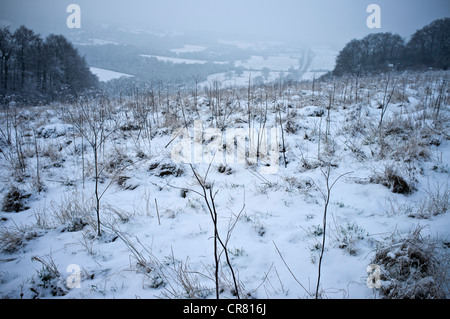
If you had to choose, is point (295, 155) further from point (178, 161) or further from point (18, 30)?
point (18, 30)

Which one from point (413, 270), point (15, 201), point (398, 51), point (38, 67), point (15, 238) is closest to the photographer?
point (413, 270)

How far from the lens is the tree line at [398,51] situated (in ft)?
68.6

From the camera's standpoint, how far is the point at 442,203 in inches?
79.7

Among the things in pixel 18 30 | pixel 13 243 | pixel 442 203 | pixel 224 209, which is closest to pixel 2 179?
pixel 13 243

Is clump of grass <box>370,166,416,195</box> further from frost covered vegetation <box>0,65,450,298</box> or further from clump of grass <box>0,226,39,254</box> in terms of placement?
clump of grass <box>0,226,39,254</box>

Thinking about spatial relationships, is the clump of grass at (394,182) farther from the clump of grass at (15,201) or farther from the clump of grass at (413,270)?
the clump of grass at (15,201)

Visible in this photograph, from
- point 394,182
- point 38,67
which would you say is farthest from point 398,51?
point 38,67

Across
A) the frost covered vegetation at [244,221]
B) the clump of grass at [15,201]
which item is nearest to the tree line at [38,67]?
the clump of grass at [15,201]

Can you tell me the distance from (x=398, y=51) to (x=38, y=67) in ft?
153

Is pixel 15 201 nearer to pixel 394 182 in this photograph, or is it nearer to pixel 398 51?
pixel 394 182

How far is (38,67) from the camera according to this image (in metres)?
25.6

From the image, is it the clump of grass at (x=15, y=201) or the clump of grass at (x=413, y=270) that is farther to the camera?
the clump of grass at (x=15, y=201)

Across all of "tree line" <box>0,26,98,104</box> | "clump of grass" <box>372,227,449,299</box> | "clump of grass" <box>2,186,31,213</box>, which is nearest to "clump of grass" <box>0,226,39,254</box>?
"clump of grass" <box>2,186,31,213</box>

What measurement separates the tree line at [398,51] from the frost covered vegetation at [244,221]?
21355 millimetres
